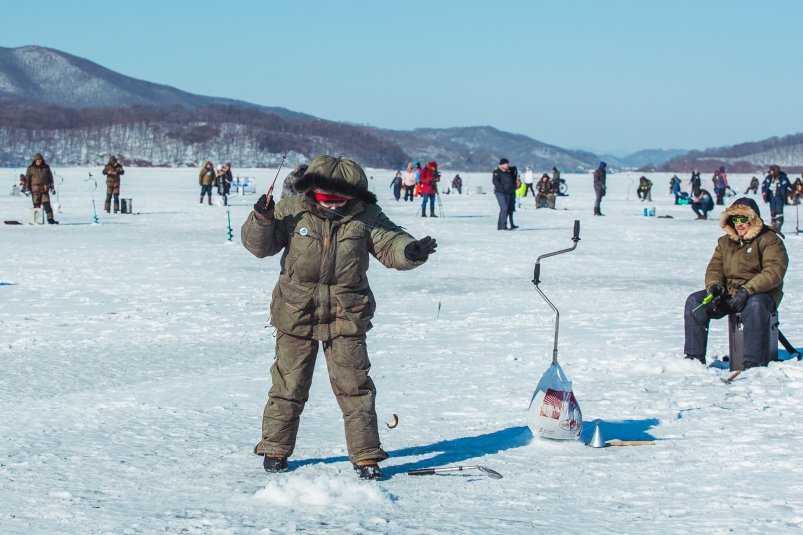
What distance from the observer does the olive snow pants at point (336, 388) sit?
4055 mm

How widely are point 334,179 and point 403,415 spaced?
1.83 metres

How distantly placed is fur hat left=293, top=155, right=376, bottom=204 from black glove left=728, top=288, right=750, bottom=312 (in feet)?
10.9

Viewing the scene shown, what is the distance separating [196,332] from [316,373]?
188 cm

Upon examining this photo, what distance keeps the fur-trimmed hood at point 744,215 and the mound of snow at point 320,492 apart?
3.68 m

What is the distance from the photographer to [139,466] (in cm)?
427

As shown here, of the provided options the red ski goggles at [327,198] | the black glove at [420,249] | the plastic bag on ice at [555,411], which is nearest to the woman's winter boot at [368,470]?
the black glove at [420,249]

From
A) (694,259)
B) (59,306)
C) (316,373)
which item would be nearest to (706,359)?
(316,373)

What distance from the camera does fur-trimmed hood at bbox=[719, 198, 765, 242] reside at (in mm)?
6426

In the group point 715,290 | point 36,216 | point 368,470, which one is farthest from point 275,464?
point 36,216

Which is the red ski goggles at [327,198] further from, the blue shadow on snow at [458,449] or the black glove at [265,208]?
the blue shadow on snow at [458,449]

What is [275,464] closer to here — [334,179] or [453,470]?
[453,470]

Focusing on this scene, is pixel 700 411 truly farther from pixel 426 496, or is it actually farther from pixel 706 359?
pixel 426 496

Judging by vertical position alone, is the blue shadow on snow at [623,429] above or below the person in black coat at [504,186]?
below

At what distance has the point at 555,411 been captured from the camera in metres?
4.68
